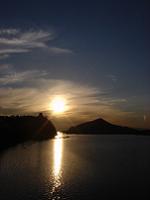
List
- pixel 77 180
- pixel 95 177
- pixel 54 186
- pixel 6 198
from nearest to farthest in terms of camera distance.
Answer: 1. pixel 6 198
2. pixel 54 186
3. pixel 77 180
4. pixel 95 177

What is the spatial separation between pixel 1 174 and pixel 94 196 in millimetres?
33451

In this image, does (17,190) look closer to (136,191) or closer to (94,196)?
(94,196)

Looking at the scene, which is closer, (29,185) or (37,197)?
(37,197)

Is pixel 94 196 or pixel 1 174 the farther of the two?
pixel 1 174

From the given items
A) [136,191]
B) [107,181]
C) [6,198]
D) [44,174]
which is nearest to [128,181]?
[107,181]

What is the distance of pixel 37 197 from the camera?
53250mm

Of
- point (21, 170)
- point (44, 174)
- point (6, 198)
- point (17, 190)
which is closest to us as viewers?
point (6, 198)

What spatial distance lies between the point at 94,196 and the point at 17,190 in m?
17.2

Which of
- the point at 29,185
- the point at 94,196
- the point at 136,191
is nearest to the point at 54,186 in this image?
the point at 29,185

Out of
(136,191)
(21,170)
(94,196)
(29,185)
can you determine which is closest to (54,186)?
(29,185)

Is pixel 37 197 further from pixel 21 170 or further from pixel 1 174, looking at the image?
pixel 21 170

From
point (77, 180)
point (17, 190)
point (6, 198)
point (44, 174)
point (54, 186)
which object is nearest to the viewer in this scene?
point (6, 198)

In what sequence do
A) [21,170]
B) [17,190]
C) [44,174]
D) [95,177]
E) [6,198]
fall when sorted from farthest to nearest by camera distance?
[21,170] → [44,174] → [95,177] → [17,190] → [6,198]

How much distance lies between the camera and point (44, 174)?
7900cm
